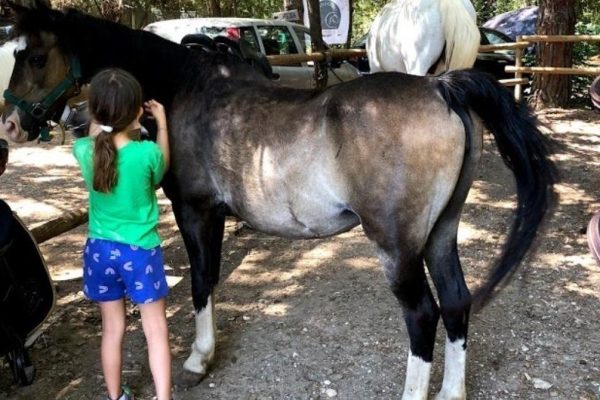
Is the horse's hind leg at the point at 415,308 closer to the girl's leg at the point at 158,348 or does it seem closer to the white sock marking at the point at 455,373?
the white sock marking at the point at 455,373

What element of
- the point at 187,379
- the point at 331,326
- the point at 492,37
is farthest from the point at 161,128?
the point at 492,37

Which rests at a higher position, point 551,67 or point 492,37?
point 492,37

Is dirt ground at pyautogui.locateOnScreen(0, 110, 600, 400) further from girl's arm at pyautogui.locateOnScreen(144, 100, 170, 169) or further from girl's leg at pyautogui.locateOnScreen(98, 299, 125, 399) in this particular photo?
girl's arm at pyautogui.locateOnScreen(144, 100, 170, 169)

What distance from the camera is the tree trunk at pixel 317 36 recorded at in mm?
5645

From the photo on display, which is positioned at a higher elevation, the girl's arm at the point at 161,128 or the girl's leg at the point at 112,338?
the girl's arm at the point at 161,128

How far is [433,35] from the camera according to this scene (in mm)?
4977

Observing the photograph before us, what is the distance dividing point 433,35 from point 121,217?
3.62m

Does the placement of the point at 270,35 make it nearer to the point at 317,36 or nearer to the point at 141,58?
the point at 317,36

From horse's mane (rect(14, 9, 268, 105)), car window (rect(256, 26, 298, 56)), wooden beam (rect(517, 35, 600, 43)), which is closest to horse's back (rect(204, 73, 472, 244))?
horse's mane (rect(14, 9, 268, 105))

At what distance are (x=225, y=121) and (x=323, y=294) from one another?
5.14ft

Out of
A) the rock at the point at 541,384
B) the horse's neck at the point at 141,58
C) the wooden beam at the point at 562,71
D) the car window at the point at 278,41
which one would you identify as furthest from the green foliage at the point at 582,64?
the horse's neck at the point at 141,58

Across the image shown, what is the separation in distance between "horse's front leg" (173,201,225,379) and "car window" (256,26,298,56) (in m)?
7.14

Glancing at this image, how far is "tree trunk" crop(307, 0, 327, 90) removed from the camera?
5645 millimetres

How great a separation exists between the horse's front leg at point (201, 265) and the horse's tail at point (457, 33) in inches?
122
